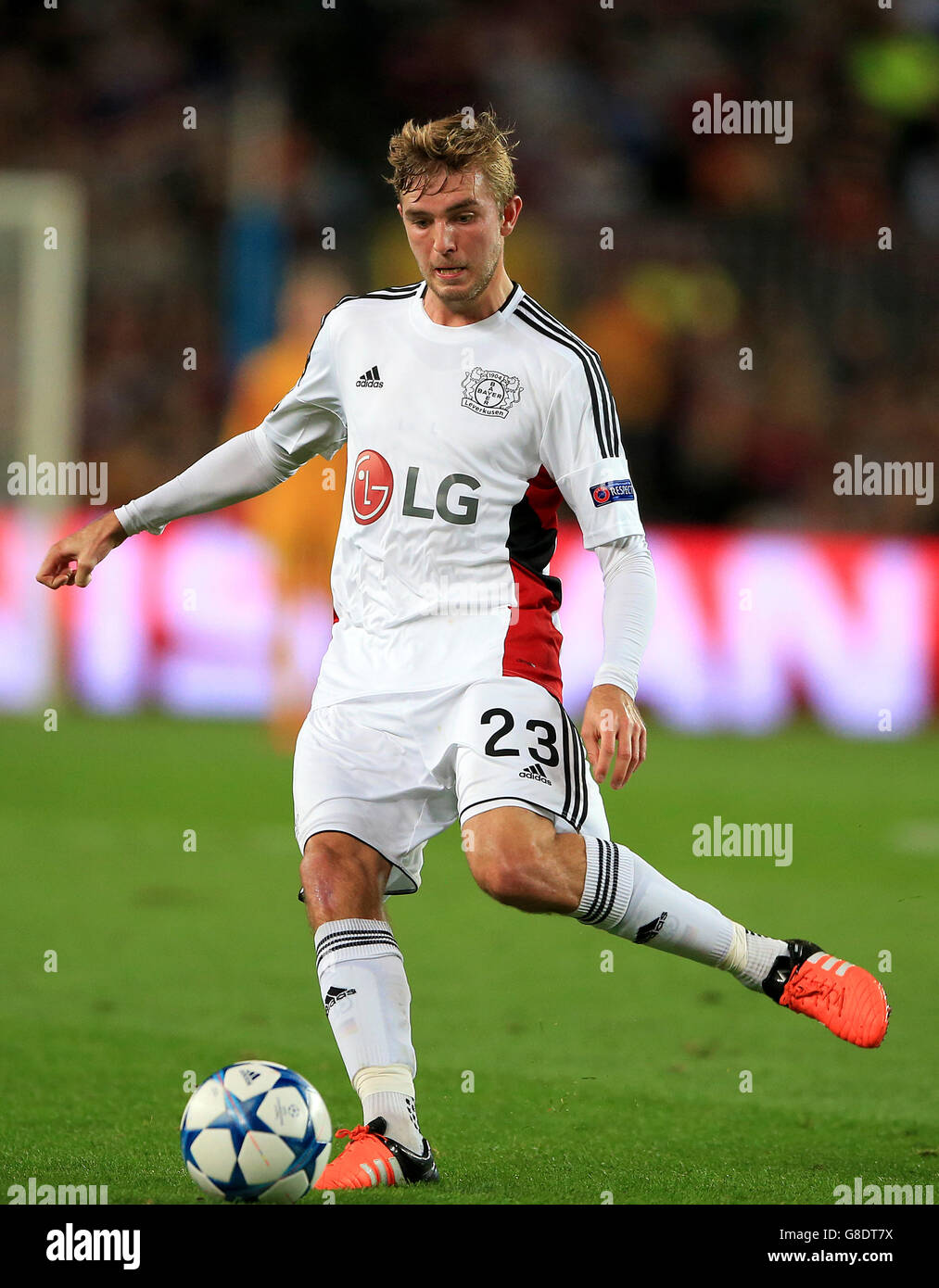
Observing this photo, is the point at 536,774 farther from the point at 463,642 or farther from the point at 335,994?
the point at 335,994

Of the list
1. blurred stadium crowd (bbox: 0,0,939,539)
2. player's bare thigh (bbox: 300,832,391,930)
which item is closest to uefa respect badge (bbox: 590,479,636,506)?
player's bare thigh (bbox: 300,832,391,930)

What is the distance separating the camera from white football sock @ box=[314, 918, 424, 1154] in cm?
404

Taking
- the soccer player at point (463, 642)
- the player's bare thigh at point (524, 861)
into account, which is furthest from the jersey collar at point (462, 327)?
the player's bare thigh at point (524, 861)

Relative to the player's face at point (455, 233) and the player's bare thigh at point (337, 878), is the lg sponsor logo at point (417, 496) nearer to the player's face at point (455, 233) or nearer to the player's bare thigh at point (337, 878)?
the player's face at point (455, 233)

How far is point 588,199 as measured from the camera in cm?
1552

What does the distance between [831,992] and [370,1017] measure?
3.31 ft

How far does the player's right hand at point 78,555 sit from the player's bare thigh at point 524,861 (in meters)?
1.06

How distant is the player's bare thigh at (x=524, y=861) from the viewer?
3949 millimetres
